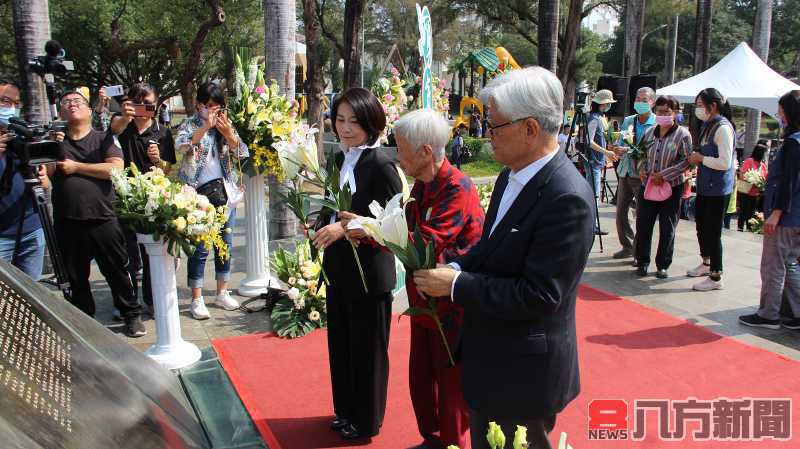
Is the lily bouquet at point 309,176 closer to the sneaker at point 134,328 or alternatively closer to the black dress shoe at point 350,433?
the black dress shoe at point 350,433

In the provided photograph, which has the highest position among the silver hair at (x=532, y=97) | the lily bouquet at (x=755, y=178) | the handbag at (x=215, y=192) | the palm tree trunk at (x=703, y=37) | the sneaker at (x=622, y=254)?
the palm tree trunk at (x=703, y=37)

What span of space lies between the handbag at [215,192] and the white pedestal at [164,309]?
0.89 meters

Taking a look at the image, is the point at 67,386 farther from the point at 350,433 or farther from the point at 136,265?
the point at 136,265

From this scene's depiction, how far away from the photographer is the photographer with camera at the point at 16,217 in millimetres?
4152

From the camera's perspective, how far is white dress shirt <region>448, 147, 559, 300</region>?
1976 mm

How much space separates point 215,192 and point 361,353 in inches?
95.7

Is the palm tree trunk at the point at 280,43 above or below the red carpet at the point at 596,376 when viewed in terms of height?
above

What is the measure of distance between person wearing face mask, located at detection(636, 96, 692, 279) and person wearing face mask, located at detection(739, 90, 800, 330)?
50.6 inches

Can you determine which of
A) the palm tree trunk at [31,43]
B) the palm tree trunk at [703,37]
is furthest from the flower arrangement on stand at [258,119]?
the palm tree trunk at [703,37]

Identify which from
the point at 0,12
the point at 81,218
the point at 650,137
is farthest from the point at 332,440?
the point at 0,12

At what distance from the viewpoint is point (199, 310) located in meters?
5.14

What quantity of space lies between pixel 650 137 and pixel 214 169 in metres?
4.53

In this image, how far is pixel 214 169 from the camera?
503 cm

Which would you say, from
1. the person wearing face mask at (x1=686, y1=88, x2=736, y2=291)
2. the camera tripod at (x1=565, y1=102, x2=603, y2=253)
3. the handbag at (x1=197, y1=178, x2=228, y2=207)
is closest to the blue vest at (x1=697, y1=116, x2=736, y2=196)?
the person wearing face mask at (x1=686, y1=88, x2=736, y2=291)
